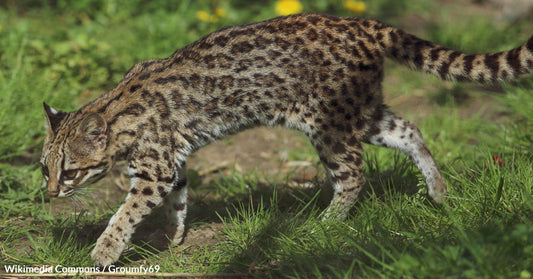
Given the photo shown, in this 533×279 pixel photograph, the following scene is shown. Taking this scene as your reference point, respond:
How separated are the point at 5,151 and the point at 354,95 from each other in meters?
3.51

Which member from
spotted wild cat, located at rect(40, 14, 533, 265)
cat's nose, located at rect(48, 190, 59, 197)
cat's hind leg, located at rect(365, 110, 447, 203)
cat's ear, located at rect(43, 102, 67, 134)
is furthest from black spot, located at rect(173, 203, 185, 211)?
cat's hind leg, located at rect(365, 110, 447, 203)

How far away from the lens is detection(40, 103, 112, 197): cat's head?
4.53 meters

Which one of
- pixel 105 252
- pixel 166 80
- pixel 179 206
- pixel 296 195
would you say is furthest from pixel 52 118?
pixel 296 195

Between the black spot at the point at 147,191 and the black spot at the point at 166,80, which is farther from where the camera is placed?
the black spot at the point at 166,80

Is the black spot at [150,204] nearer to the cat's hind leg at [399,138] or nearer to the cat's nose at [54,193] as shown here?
the cat's nose at [54,193]

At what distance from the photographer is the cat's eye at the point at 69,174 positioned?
4562 millimetres

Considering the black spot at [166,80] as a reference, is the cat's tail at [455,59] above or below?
above

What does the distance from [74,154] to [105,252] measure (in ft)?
2.51

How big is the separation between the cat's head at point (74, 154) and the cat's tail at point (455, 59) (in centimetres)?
233

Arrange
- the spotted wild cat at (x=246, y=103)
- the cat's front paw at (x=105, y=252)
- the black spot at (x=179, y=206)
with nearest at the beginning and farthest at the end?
the cat's front paw at (x=105, y=252), the spotted wild cat at (x=246, y=103), the black spot at (x=179, y=206)

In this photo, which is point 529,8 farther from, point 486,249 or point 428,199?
point 486,249

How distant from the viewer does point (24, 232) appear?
5035mm

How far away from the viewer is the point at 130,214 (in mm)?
4633

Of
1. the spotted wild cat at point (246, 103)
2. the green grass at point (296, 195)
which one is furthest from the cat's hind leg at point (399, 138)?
the green grass at point (296, 195)
